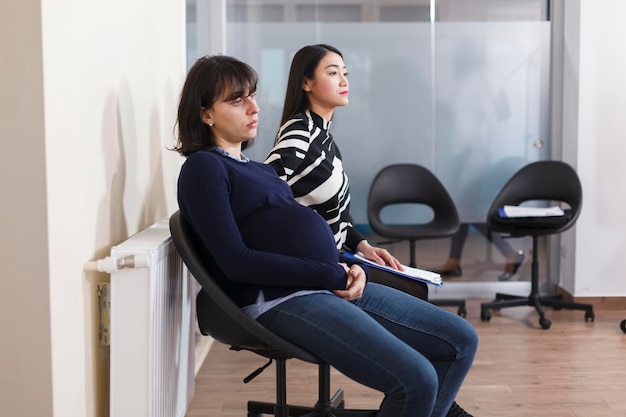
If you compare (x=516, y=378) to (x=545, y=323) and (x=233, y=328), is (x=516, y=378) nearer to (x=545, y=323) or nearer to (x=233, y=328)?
(x=545, y=323)

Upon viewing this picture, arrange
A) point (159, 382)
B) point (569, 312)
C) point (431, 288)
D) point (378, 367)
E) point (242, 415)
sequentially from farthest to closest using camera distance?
point (431, 288) → point (569, 312) → point (242, 415) → point (159, 382) → point (378, 367)

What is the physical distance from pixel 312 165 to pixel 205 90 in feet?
1.80

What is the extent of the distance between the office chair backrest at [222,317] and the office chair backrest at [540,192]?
2866mm

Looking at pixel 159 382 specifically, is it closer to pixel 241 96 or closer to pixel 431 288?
pixel 241 96

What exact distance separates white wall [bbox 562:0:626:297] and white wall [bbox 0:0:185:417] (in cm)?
348

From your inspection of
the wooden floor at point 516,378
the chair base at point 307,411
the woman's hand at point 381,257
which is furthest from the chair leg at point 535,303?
the woman's hand at point 381,257

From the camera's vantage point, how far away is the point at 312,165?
2.83 metres

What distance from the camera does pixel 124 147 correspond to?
262 cm

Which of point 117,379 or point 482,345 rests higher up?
point 117,379

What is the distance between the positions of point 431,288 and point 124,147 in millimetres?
3383

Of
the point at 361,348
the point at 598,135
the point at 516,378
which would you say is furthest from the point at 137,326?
the point at 598,135

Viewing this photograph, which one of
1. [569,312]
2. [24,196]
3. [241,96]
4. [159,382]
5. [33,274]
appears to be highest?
[241,96]

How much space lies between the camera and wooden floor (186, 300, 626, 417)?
3338mm

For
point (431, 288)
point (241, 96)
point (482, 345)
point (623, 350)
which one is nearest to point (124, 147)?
point (241, 96)
